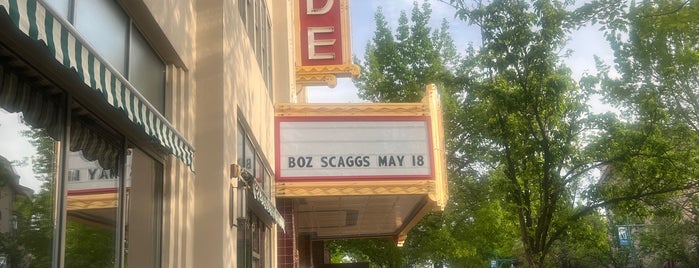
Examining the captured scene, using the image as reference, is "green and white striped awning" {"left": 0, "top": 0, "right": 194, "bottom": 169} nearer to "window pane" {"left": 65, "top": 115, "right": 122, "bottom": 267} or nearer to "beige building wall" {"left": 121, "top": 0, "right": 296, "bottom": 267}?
"window pane" {"left": 65, "top": 115, "right": 122, "bottom": 267}

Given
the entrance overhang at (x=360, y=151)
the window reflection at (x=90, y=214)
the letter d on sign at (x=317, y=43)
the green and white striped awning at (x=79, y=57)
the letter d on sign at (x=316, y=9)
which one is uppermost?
the letter d on sign at (x=316, y=9)

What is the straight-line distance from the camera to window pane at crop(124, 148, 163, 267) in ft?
16.0

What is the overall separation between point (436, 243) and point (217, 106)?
21722 mm

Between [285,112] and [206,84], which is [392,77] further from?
[206,84]

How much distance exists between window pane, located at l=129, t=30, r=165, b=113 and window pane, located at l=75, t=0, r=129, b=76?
173mm

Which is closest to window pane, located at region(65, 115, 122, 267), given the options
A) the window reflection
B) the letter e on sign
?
the window reflection

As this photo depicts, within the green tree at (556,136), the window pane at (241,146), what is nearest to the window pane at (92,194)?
the window pane at (241,146)

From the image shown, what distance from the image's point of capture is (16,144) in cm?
329

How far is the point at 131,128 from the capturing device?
469 centimetres

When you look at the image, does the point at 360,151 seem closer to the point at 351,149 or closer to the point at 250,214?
the point at 351,149

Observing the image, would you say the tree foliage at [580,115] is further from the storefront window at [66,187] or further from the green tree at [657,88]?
Answer: the storefront window at [66,187]

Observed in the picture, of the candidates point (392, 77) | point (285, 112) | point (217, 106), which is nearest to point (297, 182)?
point (285, 112)

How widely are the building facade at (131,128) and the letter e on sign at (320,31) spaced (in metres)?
6.29

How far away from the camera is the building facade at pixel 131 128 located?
10.8ft
